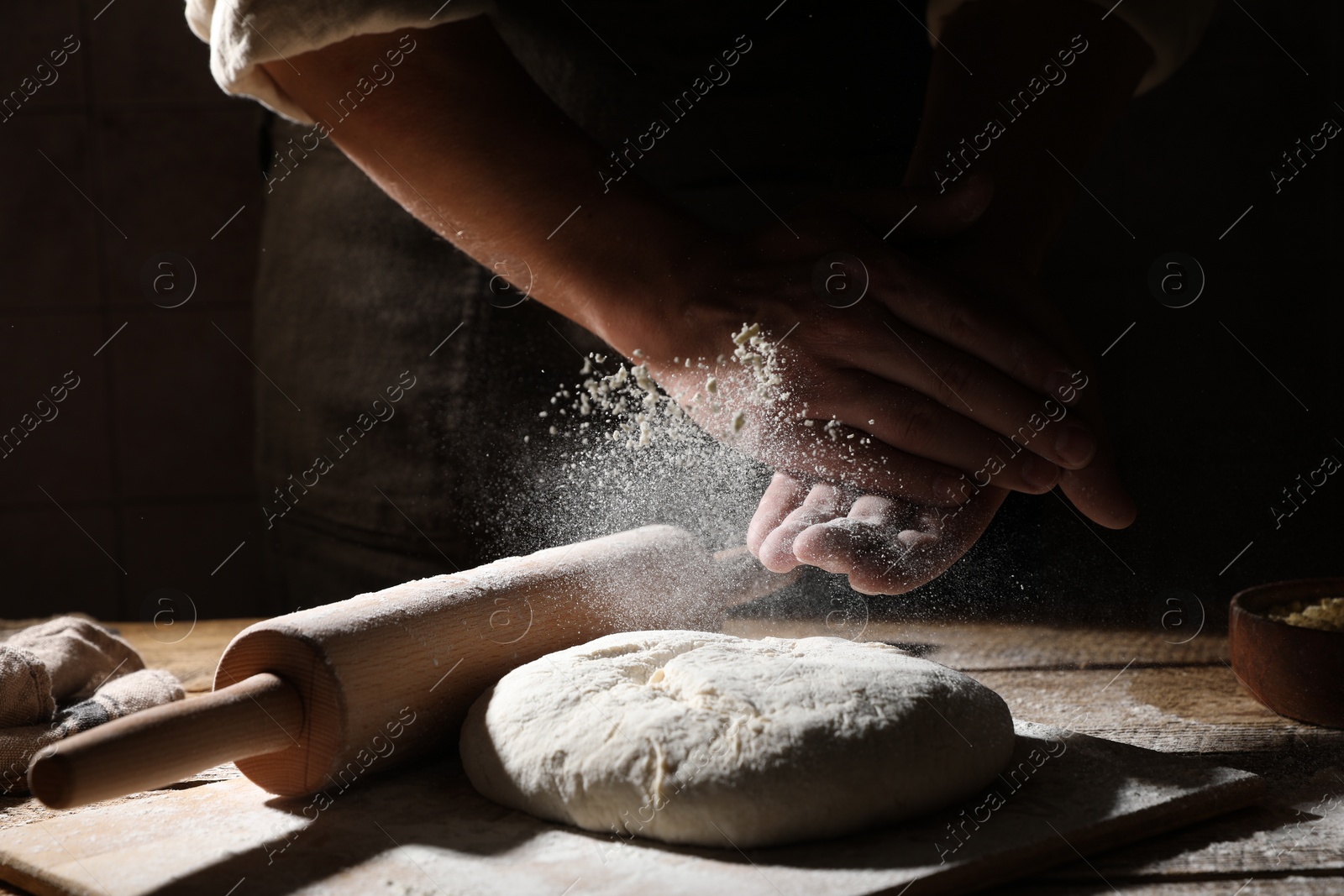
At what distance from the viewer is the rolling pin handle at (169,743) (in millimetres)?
808

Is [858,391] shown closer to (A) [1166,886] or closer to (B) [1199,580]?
(A) [1166,886]

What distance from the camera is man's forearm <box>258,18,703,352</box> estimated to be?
Result: 1.32 metres

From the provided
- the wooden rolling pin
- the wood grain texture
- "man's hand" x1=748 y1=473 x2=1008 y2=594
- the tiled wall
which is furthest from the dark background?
the wooden rolling pin

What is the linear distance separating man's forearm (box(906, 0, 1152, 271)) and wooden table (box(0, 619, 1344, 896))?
19.2 inches

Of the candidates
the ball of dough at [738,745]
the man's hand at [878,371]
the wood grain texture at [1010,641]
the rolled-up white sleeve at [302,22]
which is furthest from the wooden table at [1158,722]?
the rolled-up white sleeve at [302,22]

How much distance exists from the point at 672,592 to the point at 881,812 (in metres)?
0.50

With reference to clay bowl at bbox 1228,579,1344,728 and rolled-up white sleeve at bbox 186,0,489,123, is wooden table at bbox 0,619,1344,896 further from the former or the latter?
rolled-up white sleeve at bbox 186,0,489,123

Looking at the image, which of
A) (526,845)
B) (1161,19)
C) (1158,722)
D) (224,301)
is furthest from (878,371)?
(224,301)

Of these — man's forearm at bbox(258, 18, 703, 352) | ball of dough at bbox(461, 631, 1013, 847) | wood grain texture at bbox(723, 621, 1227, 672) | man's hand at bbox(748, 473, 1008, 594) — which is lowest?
ball of dough at bbox(461, 631, 1013, 847)

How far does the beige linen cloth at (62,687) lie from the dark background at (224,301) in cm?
152

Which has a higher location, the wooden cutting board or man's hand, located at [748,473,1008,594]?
man's hand, located at [748,473,1008,594]

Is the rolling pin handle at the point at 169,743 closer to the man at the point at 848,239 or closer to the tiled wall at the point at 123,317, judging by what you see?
the man at the point at 848,239

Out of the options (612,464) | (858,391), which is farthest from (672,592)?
(858,391)

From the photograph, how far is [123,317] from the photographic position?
10.1ft
